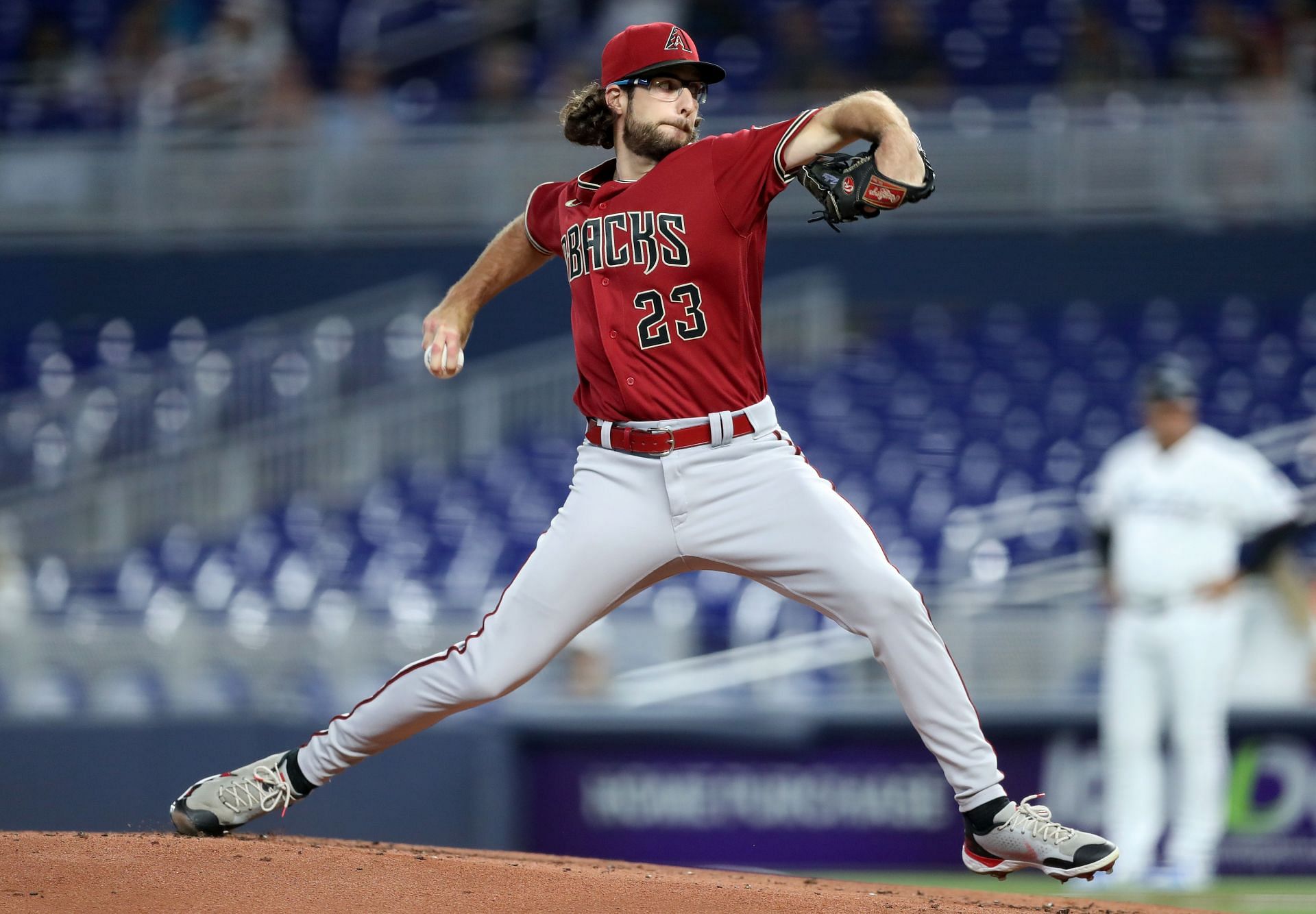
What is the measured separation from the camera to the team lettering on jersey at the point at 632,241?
3.85 m

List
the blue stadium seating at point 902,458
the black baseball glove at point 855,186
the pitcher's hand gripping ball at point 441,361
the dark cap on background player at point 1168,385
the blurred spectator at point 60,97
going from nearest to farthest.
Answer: the black baseball glove at point 855,186
the pitcher's hand gripping ball at point 441,361
the dark cap on background player at point 1168,385
the blue stadium seating at point 902,458
the blurred spectator at point 60,97

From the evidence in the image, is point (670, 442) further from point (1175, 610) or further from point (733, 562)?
point (1175, 610)

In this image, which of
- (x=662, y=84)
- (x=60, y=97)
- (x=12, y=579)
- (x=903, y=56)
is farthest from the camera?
(x=60, y=97)

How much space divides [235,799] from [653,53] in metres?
2.12

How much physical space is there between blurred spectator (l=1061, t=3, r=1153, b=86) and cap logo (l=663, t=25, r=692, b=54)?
31.7 ft

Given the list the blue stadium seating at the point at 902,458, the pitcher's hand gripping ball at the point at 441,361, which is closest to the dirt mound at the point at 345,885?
the pitcher's hand gripping ball at the point at 441,361

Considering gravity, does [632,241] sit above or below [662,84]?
below

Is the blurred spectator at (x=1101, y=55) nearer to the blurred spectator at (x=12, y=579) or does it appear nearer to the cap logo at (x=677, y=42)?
the blurred spectator at (x=12, y=579)

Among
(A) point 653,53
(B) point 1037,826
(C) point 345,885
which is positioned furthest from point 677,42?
(C) point 345,885

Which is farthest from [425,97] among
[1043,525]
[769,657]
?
[769,657]

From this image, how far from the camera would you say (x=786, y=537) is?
12.5ft

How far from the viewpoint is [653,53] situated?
3.93m

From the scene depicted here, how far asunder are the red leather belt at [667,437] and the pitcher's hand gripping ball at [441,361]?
0.43 m

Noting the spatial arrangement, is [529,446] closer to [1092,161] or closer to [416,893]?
[1092,161]
